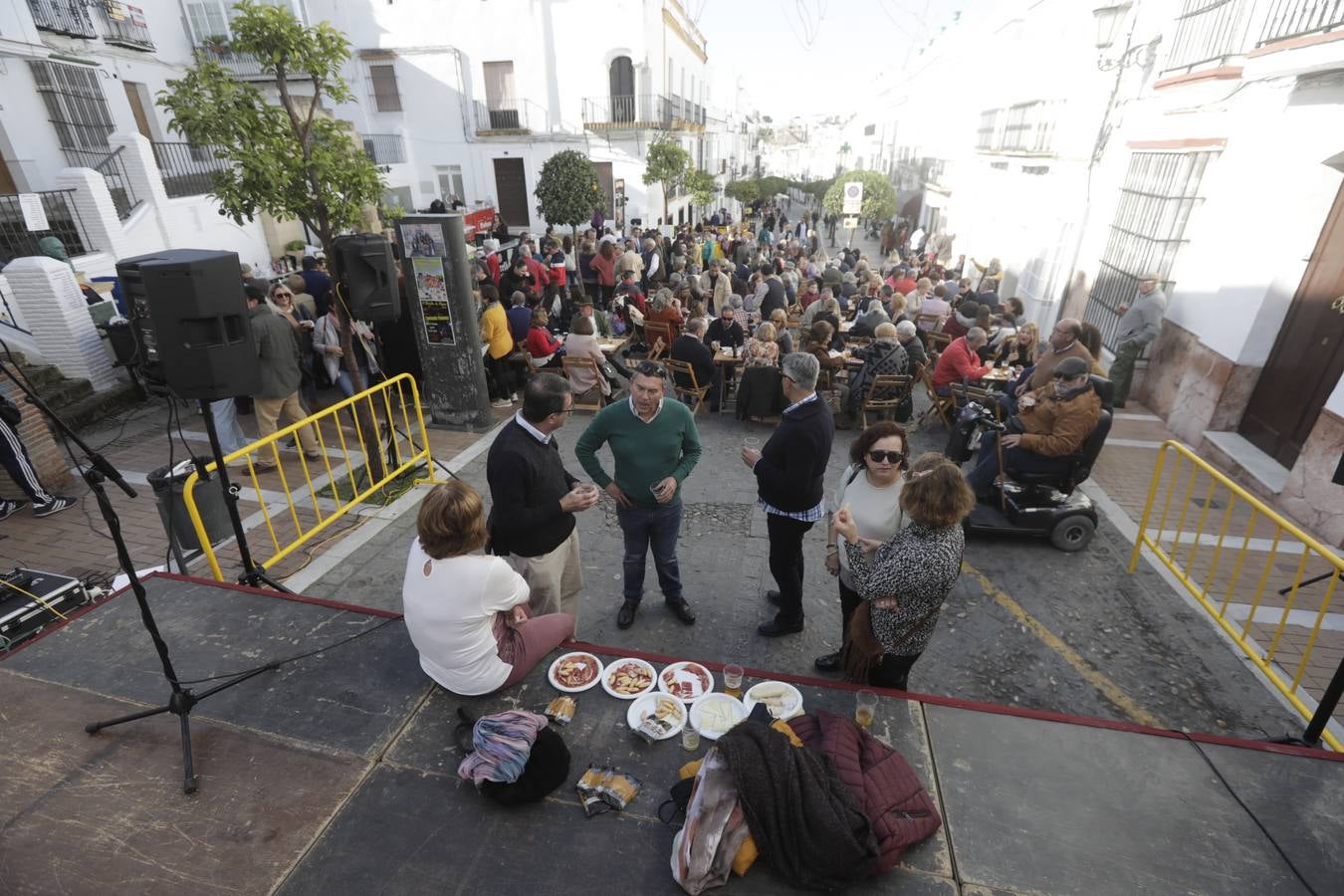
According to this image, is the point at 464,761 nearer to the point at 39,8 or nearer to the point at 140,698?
the point at 140,698

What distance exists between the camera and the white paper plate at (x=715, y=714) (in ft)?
9.57

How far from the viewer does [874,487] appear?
3566 millimetres

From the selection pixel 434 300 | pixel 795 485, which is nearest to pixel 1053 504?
pixel 795 485

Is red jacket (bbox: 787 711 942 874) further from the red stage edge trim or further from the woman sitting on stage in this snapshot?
the woman sitting on stage

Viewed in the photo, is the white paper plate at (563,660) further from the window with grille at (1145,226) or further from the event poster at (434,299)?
the window with grille at (1145,226)

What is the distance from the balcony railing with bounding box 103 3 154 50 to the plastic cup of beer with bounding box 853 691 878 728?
74.9 ft

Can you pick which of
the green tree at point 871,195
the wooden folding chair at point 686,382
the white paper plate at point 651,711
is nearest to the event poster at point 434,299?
the wooden folding chair at point 686,382

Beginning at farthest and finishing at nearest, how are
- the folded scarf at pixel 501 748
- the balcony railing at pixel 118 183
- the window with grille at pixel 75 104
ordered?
the window with grille at pixel 75 104 → the balcony railing at pixel 118 183 → the folded scarf at pixel 501 748

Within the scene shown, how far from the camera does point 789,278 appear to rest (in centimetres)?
1299

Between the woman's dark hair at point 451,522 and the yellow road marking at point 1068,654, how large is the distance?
3487 mm

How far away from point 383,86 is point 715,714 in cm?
2954

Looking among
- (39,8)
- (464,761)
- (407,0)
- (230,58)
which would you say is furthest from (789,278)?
(230,58)

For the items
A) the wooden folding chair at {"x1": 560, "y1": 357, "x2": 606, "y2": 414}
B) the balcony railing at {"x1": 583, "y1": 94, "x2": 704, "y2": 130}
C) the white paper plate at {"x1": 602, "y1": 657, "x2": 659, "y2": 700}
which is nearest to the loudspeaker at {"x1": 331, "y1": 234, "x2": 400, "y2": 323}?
the wooden folding chair at {"x1": 560, "y1": 357, "x2": 606, "y2": 414}

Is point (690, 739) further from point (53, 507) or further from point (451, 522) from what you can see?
point (53, 507)
